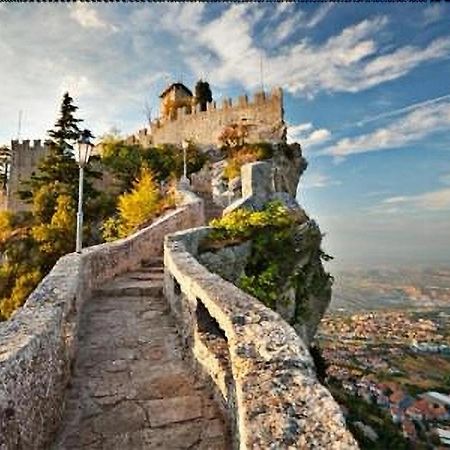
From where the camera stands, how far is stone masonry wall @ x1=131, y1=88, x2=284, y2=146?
117 feet

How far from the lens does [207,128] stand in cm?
3919

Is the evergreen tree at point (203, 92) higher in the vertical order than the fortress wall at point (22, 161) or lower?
higher

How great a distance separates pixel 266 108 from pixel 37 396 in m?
35.1

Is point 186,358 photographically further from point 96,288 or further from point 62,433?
point 96,288

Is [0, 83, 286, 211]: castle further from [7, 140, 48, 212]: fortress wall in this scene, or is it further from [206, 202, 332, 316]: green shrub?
[206, 202, 332, 316]: green shrub

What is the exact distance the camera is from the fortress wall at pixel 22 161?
1404 inches

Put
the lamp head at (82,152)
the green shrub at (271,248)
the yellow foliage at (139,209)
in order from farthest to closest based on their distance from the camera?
the yellow foliage at (139,209) → the green shrub at (271,248) → the lamp head at (82,152)

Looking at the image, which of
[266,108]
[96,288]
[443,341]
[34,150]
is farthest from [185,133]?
[443,341]

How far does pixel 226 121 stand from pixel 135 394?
35.1 m

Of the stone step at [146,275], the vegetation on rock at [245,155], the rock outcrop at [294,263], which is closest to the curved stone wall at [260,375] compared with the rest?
the stone step at [146,275]

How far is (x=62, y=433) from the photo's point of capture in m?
3.90

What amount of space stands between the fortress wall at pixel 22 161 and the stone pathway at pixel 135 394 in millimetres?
32501

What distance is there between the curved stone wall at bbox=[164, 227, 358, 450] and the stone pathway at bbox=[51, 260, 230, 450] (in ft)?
1.00

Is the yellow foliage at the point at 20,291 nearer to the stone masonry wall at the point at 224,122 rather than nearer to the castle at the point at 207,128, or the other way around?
the castle at the point at 207,128
